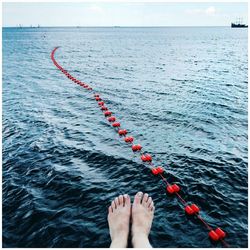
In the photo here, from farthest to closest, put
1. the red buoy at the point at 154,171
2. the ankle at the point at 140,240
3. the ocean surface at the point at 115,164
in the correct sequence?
the red buoy at the point at 154,171 < the ocean surface at the point at 115,164 < the ankle at the point at 140,240

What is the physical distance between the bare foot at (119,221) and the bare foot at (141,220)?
0.55 ft

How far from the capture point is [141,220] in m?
6.18

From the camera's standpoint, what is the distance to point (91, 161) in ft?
32.6

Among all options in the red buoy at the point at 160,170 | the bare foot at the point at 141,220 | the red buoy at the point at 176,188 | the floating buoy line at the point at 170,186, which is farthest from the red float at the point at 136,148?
the bare foot at the point at 141,220

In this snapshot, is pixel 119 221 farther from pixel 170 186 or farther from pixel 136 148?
pixel 136 148

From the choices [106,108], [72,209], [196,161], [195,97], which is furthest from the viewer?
[195,97]

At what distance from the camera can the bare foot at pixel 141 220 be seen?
534cm

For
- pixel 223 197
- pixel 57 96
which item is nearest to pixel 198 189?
pixel 223 197

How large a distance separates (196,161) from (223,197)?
2.19 m

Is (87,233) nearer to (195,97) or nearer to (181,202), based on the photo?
(181,202)

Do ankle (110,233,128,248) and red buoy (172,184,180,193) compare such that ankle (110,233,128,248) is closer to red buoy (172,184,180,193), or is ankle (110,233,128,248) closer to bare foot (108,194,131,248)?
bare foot (108,194,131,248)

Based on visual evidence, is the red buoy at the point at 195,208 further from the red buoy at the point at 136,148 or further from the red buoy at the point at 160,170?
the red buoy at the point at 136,148

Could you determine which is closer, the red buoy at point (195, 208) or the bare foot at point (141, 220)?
the bare foot at point (141, 220)

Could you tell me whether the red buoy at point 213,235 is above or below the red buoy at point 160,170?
below
